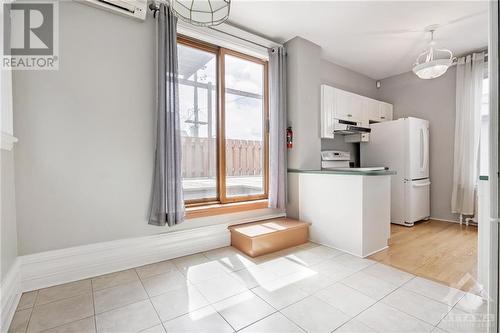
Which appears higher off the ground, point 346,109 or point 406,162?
point 346,109

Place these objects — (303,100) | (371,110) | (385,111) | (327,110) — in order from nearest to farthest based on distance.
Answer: (303,100) < (327,110) < (371,110) < (385,111)

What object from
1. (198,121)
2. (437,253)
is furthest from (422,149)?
(198,121)

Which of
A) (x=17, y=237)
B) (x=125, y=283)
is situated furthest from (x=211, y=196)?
(x=17, y=237)

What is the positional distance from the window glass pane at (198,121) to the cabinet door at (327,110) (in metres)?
1.67

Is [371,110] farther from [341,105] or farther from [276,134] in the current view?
[276,134]

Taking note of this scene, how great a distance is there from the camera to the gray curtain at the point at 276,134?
3.13 m

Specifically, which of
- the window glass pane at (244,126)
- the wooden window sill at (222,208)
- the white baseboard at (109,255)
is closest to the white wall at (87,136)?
the white baseboard at (109,255)

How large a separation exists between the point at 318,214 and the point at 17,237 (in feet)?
9.59

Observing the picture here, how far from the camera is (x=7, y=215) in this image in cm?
162

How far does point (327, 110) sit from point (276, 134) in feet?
3.46

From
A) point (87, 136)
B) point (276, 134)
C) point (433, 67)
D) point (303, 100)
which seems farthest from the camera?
point (303, 100)

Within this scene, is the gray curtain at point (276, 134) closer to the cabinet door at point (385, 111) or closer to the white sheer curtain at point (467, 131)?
the cabinet door at point (385, 111)

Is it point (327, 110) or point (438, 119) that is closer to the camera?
point (327, 110)

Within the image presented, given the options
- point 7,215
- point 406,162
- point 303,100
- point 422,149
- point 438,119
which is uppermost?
point 303,100
